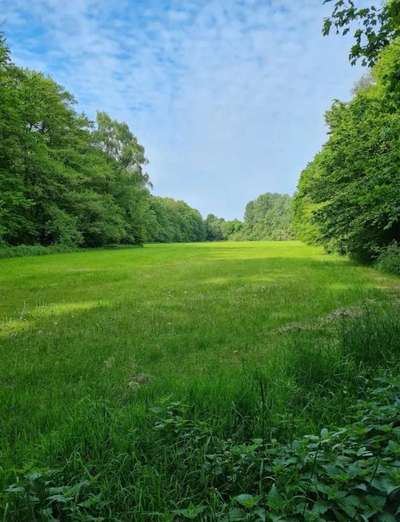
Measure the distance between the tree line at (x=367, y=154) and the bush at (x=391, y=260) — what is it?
1.74 feet

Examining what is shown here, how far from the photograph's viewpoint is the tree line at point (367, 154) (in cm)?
488

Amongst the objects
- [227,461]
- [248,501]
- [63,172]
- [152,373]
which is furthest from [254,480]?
[63,172]

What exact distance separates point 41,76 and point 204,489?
1628 inches

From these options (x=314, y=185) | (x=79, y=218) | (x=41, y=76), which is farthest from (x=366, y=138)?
(x=41, y=76)

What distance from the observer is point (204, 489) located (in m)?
2.01

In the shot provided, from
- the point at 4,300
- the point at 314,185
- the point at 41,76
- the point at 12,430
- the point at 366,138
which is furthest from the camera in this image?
the point at 41,76

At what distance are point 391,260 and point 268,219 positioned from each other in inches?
4354

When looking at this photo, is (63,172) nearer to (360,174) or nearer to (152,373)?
(360,174)

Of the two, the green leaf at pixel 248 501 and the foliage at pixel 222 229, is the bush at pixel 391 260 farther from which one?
the foliage at pixel 222 229

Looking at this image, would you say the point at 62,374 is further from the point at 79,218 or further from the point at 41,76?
the point at 41,76

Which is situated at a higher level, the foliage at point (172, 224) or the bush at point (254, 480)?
the foliage at point (172, 224)

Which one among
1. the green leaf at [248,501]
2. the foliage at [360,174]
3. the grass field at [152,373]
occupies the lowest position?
the grass field at [152,373]

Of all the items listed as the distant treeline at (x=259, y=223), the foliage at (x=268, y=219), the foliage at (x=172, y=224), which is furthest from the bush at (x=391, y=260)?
the distant treeline at (x=259, y=223)

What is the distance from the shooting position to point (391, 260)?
42.8 feet
